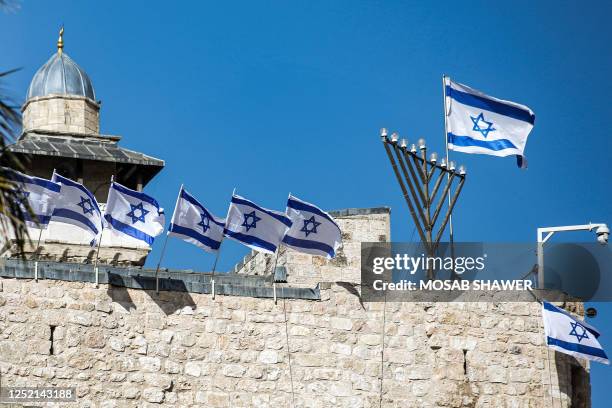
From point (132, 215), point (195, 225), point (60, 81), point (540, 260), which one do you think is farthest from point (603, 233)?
point (60, 81)

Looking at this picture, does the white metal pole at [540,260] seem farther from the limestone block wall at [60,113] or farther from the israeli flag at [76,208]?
the limestone block wall at [60,113]

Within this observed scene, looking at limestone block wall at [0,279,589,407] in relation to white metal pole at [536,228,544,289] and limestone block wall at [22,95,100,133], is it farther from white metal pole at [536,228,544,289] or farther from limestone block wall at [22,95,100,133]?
limestone block wall at [22,95,100,133]

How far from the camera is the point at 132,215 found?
78.1ft

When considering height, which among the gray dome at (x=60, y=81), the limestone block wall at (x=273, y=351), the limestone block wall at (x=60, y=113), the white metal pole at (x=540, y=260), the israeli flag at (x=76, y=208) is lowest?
the limestone block wall at (x=273, y=351)

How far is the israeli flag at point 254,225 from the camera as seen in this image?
24.0 meters

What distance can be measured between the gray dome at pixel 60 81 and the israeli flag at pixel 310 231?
33.6 ft

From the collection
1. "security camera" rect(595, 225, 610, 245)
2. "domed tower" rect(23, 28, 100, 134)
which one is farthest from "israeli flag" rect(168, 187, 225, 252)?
"domed tower" rect(23, 28, 100, 134)

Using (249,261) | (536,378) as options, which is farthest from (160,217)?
(536,378)

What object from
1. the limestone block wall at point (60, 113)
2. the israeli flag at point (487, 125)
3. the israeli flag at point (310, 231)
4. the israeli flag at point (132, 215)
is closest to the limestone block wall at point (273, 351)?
the israeli flag at point (310, 231)

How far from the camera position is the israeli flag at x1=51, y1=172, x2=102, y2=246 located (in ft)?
76.9

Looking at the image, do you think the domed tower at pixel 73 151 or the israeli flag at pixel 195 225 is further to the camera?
the domed tower at pixel 73 151

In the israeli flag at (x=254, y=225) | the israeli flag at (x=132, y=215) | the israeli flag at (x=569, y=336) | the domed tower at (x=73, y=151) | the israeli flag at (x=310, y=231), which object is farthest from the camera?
the domed tower at (x=73, y=151)

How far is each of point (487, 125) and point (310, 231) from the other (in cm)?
495

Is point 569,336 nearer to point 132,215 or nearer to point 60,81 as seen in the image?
point 132,215
